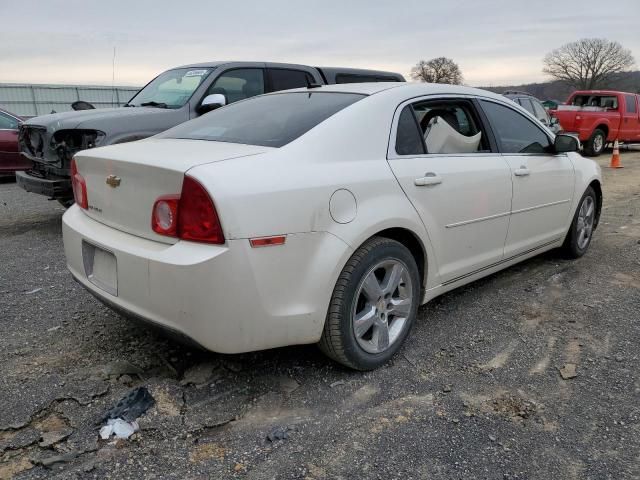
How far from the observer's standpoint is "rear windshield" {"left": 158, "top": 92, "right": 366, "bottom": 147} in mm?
2881

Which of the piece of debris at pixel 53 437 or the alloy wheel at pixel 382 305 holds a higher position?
Answer: the alloy wheel at pixel 382 305

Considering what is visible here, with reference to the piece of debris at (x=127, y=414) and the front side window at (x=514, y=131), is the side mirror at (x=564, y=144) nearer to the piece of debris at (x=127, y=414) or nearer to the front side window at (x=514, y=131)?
the front side window at (x=514, y=131)

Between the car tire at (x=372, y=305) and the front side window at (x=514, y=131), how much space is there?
1418 millimetres

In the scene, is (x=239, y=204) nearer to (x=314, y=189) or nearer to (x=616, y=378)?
(x=314, y=189)

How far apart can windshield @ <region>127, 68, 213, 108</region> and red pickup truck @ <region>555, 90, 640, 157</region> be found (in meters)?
11.6

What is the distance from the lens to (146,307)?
2.51 metres

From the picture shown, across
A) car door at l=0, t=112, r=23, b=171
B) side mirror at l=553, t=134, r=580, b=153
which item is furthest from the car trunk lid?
car door at l=0, t=112, r=23, b=171

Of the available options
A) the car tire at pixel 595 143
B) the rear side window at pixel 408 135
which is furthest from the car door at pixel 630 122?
the rear side window at pixel 408 135

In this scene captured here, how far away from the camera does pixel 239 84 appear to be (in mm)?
6586

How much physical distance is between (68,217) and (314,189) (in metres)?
1.56

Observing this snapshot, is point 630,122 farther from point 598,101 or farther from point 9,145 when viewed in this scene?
point 9,145

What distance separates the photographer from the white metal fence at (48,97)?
17797mm

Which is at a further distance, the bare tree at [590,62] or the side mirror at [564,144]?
the bare tree at [590,62]

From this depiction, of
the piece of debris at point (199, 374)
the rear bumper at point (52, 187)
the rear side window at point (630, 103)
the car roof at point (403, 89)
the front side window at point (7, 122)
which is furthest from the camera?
the rear side window at point (630, 103)
